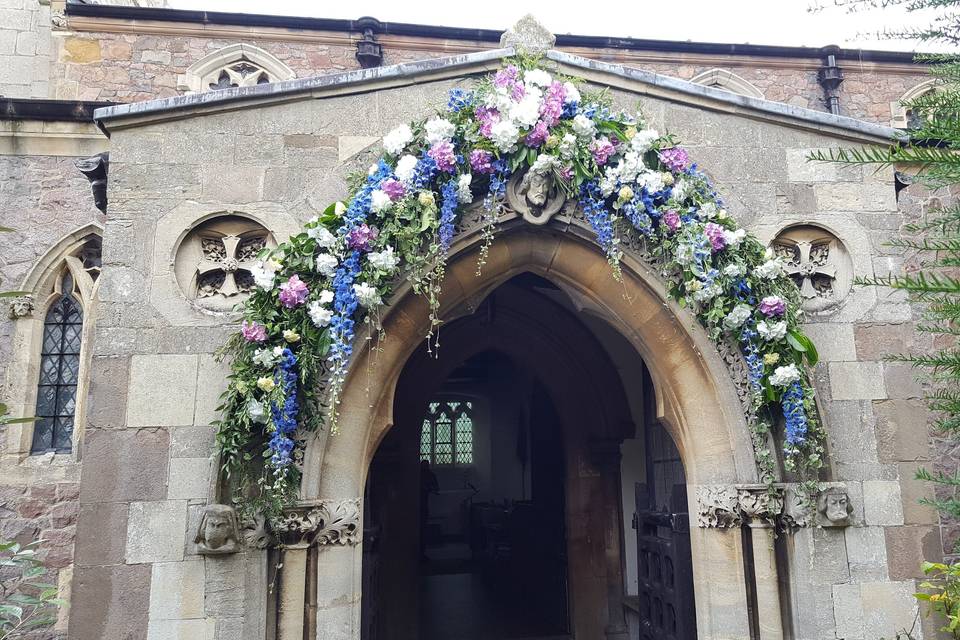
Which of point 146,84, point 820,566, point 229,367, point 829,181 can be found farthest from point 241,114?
point 146,84

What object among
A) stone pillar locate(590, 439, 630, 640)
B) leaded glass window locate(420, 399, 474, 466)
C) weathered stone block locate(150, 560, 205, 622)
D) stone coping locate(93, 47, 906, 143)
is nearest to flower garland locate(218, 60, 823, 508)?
stone coping locate(93, 47, 906, 143)

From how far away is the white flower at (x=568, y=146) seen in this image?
4023mm

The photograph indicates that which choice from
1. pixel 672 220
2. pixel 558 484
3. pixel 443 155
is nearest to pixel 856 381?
pixel 672 220

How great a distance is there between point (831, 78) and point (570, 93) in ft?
24.3

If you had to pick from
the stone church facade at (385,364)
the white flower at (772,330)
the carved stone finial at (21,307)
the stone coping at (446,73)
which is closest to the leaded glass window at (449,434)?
the carved stone finial at (21,307)

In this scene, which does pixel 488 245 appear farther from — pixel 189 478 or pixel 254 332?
pixel 189 478

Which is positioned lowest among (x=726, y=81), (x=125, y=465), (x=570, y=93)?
(x=125, y=465)

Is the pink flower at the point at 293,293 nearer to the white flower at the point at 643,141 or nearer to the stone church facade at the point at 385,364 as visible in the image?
the stone church facade at the point at 385,364

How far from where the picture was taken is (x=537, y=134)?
4.05 metres

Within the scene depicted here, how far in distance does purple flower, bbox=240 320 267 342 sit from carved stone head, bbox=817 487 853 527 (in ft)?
9.87

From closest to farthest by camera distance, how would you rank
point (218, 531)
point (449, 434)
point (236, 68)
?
point (218, 531) → point (236, 68) → point (449, 434)

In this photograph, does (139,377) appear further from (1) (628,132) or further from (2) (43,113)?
(2) (43,113)

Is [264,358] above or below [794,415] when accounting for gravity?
above

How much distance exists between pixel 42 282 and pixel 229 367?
4783mm
